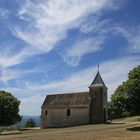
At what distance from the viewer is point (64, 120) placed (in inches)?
2601

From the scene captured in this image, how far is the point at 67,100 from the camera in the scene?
218 feet

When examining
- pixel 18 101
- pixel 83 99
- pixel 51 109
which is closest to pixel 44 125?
pixel 51 109

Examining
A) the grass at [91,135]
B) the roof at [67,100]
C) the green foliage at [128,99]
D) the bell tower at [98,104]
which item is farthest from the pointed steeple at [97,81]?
the grass at [91,135]

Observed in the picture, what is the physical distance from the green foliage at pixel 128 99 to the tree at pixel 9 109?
72.9 feet

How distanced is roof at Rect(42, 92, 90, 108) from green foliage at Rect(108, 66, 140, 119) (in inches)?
579

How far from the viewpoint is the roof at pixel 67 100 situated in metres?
64.6

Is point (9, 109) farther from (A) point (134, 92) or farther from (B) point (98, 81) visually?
(A) point (134, 92)

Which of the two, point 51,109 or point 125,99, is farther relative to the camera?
point 125,99

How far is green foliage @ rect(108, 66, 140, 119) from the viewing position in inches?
3041

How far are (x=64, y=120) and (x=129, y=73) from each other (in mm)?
22566

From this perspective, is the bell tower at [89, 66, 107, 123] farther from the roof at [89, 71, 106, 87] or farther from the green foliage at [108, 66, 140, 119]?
the green foliage at [108, 66, 140, 119]

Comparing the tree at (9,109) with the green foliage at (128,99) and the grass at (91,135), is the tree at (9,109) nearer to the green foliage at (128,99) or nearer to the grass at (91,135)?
the green foliage at (128,99)

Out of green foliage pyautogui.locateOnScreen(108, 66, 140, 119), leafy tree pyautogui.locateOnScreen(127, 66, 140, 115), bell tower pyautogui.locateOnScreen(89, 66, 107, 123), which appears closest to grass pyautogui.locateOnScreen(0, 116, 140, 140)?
bell tower pyautogui.locateOnScreen(89, 66, 107, 123)

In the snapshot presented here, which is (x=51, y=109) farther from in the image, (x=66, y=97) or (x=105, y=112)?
(x=105, y=112)
